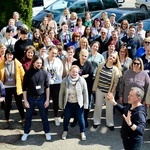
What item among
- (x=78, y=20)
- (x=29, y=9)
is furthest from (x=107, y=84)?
(x=29, y=9)

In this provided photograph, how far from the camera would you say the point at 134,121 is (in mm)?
5289

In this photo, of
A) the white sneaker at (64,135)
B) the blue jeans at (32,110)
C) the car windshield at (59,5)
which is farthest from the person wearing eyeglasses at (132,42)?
the car windshield at (59,5)

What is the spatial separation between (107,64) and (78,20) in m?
3.95

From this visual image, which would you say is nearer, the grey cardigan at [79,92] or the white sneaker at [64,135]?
the grey cardigan at [79,92]

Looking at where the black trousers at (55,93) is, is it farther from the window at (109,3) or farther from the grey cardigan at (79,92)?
the window at (109,3)

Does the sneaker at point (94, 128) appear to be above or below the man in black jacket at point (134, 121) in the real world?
below

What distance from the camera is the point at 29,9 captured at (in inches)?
530

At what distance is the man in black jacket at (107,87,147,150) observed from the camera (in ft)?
17.2

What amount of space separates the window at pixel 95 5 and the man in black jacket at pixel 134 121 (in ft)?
37.2

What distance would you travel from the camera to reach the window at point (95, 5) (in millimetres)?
16203

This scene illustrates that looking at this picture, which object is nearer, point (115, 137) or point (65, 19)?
point (115, 137)

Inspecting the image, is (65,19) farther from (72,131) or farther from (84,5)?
(72,131)

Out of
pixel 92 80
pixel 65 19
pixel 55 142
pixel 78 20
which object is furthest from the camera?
pixel 65 19

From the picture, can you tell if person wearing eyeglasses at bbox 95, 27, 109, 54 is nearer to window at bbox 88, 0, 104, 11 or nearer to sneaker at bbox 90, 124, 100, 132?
sneaker at bbox 90, 124, 100, 132
